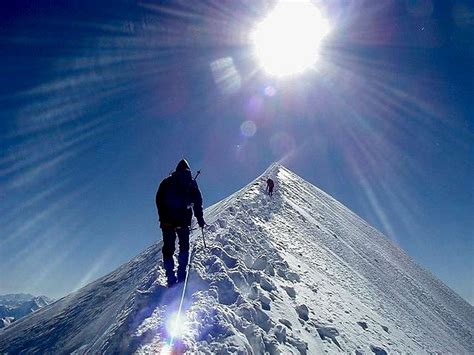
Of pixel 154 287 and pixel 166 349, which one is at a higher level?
pixel 154 287

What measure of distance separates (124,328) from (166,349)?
1.15m

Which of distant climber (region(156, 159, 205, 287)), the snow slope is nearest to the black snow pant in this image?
distant climber (region(156, 159, 205, 287))

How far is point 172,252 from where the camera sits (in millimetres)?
8289

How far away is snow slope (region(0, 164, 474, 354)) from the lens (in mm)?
6652

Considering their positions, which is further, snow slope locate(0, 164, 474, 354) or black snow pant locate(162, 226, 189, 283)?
black snow pant locate(162, 226, 189, 283)

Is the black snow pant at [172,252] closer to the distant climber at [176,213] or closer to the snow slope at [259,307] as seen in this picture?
the distant climber at [176,213]

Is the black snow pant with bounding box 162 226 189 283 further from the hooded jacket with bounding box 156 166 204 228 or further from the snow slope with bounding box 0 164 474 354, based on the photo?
the snow slope with bounding box 0 164 474 354

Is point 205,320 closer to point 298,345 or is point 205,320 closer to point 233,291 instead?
point 233,291

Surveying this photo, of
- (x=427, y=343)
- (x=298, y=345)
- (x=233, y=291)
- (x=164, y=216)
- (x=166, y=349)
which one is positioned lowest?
(x=166, y=349)

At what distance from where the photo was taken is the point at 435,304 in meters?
22.5

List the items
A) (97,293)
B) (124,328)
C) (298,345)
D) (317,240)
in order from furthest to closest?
(317,240) < (97,293) < (298,345) < (124,328)

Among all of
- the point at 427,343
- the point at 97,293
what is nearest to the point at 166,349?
the point at 97,293

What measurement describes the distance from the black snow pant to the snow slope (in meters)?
0.35

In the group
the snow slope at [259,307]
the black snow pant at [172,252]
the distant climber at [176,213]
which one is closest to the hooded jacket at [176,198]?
the distant climber at [176,213]
